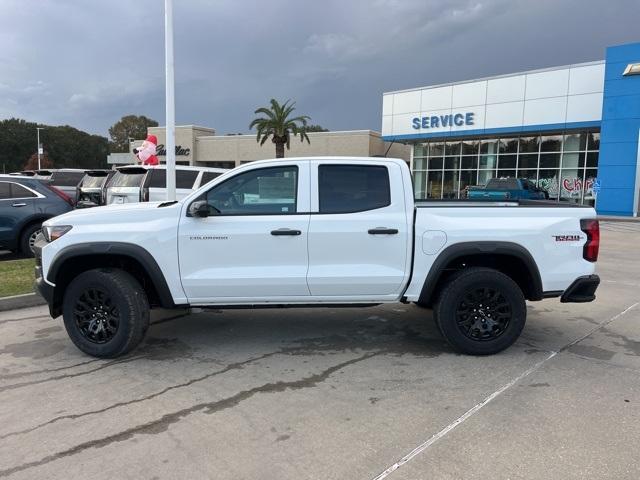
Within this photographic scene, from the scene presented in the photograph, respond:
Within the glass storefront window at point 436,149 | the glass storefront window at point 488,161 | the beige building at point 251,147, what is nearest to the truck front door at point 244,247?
the glass storefront window at point 488,161

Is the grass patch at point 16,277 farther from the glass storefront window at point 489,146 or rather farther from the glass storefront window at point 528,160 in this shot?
the glass storefront window at point 489,146

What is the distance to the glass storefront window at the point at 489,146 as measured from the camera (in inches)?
1362

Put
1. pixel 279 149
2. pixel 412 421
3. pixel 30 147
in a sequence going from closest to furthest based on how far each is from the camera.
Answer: pixel 412 421
pixel 279 149
pixel 30 147

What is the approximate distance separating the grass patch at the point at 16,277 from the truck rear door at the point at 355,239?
476cm

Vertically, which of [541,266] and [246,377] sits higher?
[541,266]

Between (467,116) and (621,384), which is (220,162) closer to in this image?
(467,116)

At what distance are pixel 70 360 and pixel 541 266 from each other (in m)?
4.54

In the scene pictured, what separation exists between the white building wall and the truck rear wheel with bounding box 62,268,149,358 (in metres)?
30.4

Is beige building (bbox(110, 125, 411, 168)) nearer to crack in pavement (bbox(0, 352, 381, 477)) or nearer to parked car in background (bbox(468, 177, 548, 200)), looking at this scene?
parked car in background (bbox(468, 177, 548, 200))

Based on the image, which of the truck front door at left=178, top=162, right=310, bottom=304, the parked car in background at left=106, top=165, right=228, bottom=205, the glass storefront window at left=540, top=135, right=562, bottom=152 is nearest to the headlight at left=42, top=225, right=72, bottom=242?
the truck front door at left=178, top=162, right=310, bottom=304

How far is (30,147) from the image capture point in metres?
98.8

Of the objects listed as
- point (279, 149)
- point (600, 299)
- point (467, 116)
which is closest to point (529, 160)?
point (467, 116)

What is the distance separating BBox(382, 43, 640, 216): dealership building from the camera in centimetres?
2845

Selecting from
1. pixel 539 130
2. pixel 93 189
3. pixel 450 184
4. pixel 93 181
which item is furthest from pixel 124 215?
pixel 450 184
